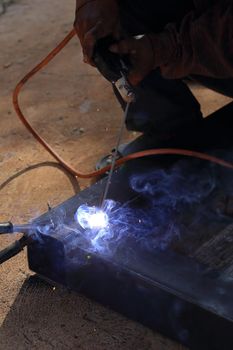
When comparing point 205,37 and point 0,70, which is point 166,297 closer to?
point 205,37

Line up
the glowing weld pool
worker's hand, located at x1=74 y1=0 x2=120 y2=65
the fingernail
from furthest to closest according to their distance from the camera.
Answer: worker's hand, located at x1=74 y1=0 x2=120 y2=65, the fingernail, the glowing weld pool

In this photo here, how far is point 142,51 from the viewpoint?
190 centimetres

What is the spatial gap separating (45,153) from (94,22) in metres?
0.83

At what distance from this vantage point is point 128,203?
2.01 meters

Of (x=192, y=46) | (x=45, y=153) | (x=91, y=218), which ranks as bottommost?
(x=45, y=153)

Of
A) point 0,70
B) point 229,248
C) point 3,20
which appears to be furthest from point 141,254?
point 3,20

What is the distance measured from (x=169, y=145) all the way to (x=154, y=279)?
730mm

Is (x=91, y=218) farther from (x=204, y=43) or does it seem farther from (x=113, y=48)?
(x=204, y=43)

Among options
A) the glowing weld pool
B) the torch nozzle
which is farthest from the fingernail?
the torch nozzle

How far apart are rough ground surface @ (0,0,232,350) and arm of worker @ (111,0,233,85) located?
2.33ft

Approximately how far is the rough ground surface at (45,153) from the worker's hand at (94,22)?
64 centimetres

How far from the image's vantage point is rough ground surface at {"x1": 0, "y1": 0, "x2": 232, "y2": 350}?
1.81 m

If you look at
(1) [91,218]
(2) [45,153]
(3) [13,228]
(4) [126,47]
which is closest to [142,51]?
(4) [126,47]

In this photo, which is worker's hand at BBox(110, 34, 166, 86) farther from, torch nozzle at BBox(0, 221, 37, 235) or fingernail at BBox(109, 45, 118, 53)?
torch nozzle at BBox(0, 221, 37, 235)
